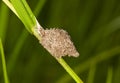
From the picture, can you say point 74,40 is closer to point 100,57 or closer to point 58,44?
point 100,57

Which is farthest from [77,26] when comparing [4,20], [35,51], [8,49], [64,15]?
[4,20]

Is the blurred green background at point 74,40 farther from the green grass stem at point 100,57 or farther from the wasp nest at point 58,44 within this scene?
the wasp nest at point 58,44

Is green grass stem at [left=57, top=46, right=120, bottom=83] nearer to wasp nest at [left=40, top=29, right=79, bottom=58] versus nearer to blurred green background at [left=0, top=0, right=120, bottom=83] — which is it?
blurred green background at [left=0, top=0, right=120, bottom=83]

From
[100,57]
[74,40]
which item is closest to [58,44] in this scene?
[100,57]

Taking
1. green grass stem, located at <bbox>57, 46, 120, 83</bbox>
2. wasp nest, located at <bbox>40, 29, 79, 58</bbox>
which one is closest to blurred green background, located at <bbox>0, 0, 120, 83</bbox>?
green grass stem, located at <bbox>57, 46, 120, 83</bbox>

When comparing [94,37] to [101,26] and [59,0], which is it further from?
[59,0]

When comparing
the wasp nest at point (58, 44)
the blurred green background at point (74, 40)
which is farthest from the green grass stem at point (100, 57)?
the wasp nest at point (58, 44)
